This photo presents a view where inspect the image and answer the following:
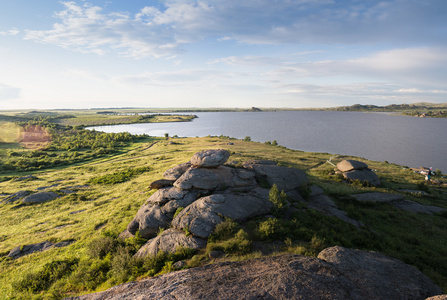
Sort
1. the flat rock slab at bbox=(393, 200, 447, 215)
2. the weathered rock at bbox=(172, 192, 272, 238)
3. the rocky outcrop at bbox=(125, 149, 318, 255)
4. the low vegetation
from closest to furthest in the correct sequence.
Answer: the low vegetation < the weathered rock at bbox=(172, 192, 272, 238) < the rocky outcrop at bbox=(125, 149, 318, 255) < the flat rock slab at bbox=(393, 200, 447, 215)

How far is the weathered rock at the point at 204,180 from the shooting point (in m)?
19.4

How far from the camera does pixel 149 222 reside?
57.2ft

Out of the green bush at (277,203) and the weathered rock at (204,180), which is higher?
the weathered rock at (204,180)

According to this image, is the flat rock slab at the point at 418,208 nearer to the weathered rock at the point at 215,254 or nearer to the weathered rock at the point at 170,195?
the weathered rock at the point at 215,254

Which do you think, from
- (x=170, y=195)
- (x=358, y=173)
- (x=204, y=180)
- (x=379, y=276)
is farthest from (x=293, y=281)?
(x=358, y=173)

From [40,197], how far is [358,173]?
53.9m

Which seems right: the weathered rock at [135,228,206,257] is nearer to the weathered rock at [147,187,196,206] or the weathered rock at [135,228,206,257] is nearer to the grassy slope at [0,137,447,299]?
the grassy slope at [0,137,447,299]

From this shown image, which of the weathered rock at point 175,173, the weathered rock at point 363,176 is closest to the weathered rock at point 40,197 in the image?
the weathered rock at point 175,173

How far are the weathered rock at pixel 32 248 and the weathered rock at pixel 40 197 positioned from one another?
1685 cm

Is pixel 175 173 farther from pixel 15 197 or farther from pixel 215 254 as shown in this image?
pixel 15 197

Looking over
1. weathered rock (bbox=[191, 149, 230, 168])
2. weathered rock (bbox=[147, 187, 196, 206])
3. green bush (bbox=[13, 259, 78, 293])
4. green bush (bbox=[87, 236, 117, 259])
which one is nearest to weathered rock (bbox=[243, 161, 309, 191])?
weathered rock (bbox=[191, 149, 230, 168])

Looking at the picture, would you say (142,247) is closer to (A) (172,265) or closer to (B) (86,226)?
(A) (172,265)

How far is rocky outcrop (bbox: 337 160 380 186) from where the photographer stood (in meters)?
34.5

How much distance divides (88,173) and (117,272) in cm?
4890
